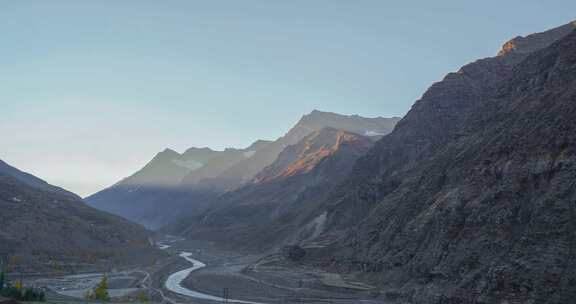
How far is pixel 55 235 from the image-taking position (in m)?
127

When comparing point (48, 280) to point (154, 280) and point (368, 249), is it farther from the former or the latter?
point (368, 249)

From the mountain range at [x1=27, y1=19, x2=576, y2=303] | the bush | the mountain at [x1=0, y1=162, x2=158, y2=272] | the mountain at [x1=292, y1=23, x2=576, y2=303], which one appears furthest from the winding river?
the mountain at [x1=292, y1=23, x2=576, y2=303]

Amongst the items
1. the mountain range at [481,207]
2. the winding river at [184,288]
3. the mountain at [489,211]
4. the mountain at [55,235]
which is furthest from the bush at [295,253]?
the mountain at [55,235]

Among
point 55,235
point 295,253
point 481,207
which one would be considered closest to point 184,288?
point 295,253

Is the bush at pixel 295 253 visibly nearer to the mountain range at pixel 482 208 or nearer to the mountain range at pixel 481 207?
the mountain range at pixel 481 207

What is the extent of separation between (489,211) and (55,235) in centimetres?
9501

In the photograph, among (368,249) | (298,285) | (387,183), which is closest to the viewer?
(298,285)

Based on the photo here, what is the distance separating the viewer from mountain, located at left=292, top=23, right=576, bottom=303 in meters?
54.4

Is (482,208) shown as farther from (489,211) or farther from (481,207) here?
(489,211)

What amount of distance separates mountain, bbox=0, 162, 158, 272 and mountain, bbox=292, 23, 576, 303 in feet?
160

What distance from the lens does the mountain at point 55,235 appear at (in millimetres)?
111562

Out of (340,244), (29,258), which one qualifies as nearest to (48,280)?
(29,258)

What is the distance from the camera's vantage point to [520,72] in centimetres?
9856

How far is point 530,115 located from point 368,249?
33840 millimetres
